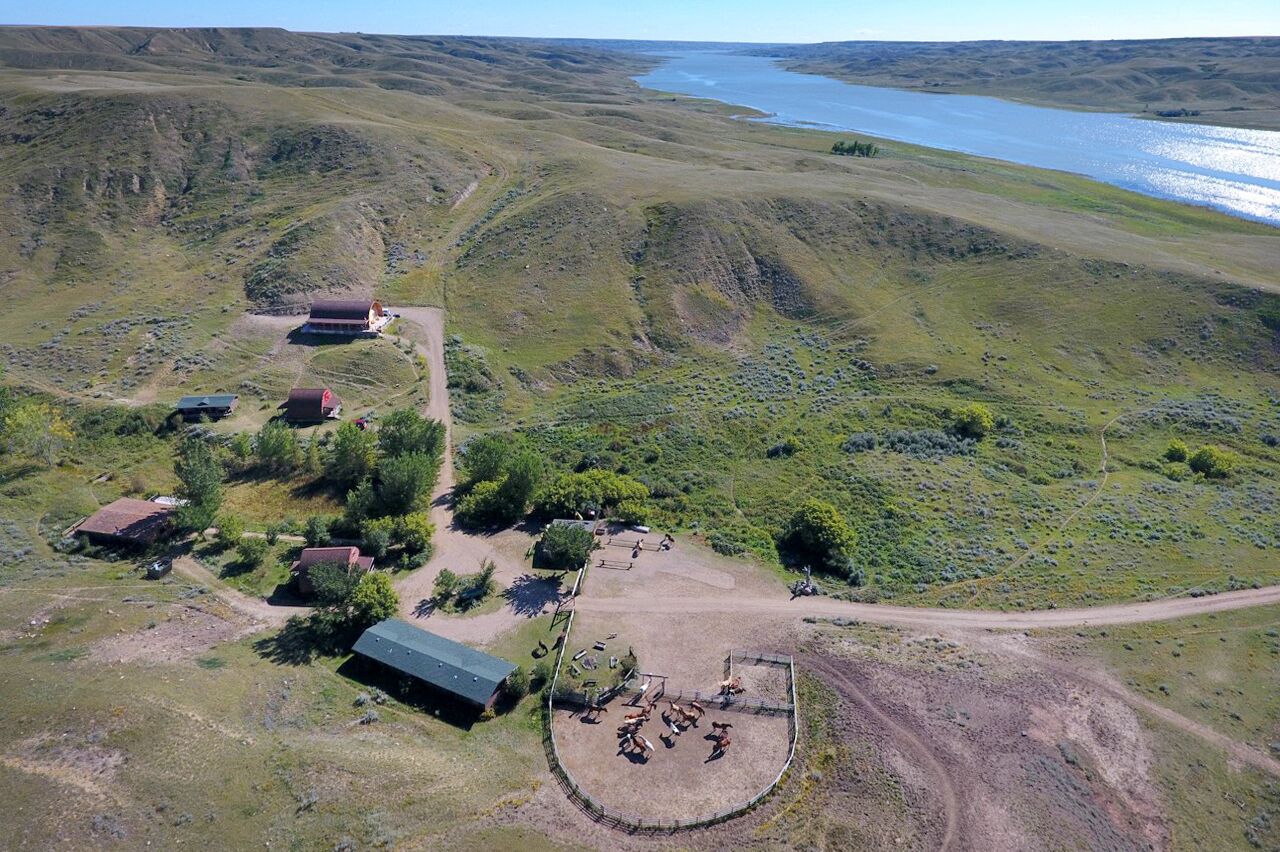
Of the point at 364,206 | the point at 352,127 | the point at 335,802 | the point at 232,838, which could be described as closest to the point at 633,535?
the point at 335,802

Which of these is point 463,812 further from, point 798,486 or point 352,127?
point 352,127

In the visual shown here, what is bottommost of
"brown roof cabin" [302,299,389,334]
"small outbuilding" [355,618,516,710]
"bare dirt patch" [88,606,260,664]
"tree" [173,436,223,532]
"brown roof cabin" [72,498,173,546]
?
"small outbuilding" [355,618,516,710]

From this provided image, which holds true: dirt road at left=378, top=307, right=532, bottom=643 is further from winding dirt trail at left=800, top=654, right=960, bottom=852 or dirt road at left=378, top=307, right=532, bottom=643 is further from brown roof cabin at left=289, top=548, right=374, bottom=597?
winding dirt trail at left=800, top=654, right=960, bottom=852

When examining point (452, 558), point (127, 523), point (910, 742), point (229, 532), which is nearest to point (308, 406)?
point (229, 532)

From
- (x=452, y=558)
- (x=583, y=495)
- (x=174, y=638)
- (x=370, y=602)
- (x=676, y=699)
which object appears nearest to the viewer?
(x=676, y=699)

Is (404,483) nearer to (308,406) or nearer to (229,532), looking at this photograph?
(229,532)

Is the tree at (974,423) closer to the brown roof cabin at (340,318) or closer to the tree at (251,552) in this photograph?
the tree at (251,552)

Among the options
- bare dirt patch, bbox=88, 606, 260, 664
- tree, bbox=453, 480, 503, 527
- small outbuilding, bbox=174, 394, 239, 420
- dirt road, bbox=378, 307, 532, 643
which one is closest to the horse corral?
dirt road, bbox=378, 307, 532, 643
